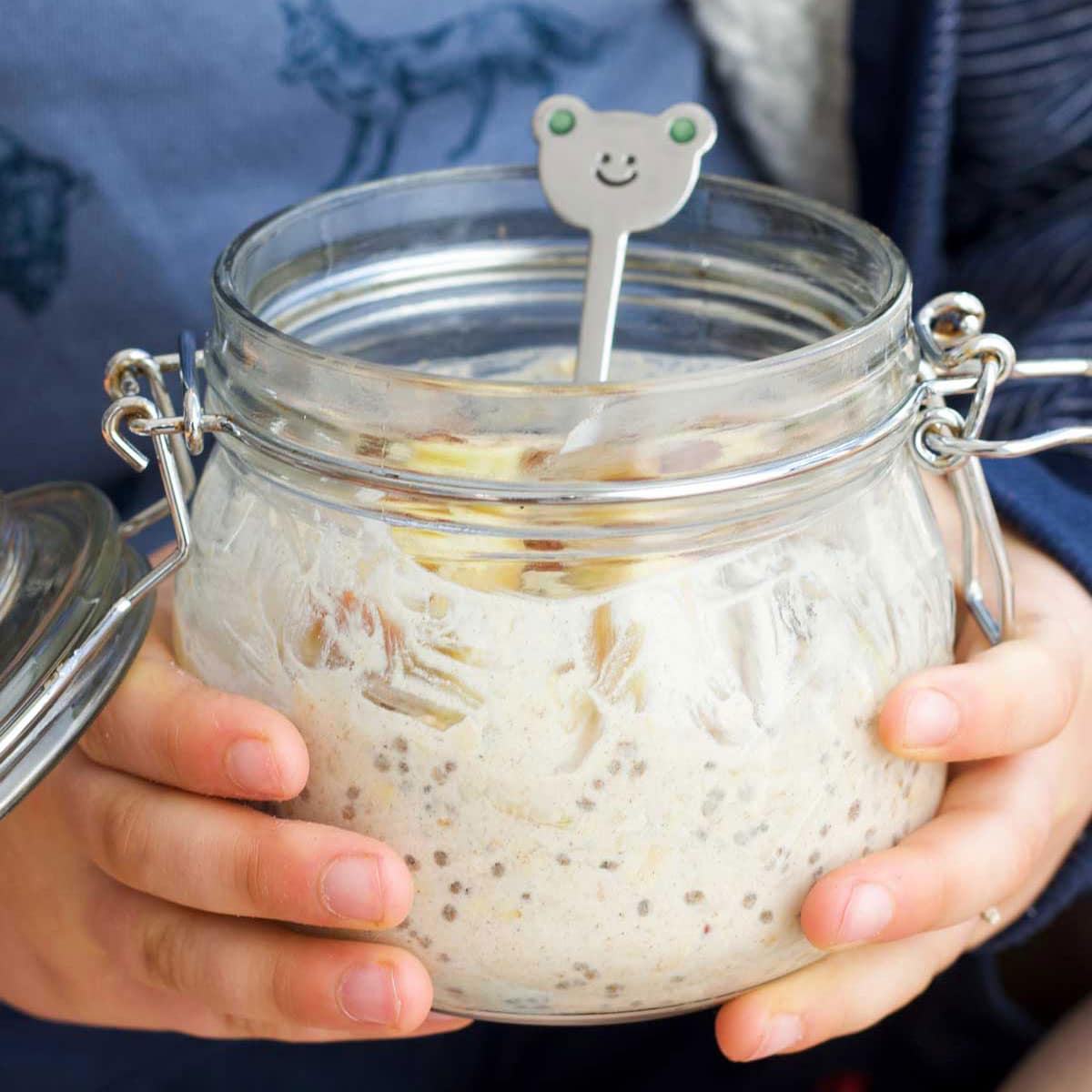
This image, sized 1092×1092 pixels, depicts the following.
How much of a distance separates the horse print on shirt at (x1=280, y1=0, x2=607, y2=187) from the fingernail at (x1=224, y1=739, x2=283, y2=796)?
45cm

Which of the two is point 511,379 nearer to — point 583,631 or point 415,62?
point 583,631

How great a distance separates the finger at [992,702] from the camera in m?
0.35

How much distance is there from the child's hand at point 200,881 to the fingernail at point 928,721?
0.14 metres

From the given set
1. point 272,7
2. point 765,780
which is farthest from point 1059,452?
point 272,7

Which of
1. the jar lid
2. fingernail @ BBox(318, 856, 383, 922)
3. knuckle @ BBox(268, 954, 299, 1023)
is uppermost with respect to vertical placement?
the jar lid

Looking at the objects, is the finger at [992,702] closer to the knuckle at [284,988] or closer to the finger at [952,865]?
the finger at [952,865]

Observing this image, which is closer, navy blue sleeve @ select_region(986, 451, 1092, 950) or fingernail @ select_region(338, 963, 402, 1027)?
fingernail @ select_region(338, 963, 402, 1027)

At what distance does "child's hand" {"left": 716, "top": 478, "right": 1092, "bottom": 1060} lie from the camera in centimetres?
36

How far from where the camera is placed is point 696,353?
488mm

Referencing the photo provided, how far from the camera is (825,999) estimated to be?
0.40 metres

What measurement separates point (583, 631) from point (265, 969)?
0.15 metres

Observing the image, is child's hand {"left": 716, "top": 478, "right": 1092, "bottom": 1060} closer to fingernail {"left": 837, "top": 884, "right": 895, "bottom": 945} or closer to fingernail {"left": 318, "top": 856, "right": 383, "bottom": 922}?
fingernail {"left": 837, "top": 884, "right": 895, "bottom": 945}

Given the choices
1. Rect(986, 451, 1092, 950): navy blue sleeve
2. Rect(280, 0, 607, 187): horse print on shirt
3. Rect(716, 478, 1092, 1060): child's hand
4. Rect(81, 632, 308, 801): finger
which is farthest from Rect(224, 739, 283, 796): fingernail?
Rect(280, 0, 607, 187): horse print on shirt

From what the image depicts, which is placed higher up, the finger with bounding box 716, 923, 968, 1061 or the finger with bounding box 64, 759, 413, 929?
the finger with bounding box 64, 759, 413, 929
